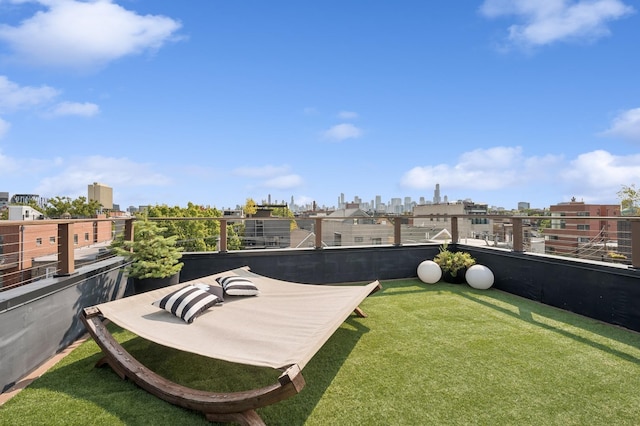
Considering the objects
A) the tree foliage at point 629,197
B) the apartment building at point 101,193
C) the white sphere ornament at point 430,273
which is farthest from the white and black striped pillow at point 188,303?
the apartment building at point 101,193

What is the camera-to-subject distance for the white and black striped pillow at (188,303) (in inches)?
112

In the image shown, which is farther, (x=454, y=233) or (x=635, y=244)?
(x=454, y=233)

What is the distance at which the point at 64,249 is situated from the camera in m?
3.25

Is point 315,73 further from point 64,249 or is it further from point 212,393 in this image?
point 212,393

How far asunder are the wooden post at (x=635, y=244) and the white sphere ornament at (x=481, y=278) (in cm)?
190

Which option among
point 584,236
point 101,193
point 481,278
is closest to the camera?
point 584,236

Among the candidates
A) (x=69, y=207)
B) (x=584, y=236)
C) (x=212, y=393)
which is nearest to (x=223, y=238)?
(x=212, y=393)

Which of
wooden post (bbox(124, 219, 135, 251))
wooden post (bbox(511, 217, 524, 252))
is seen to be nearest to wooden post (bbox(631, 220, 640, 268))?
wooden post (bbox(511, 217, 524, 252))

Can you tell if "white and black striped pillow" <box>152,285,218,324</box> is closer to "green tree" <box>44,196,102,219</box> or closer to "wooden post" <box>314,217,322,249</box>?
"wooden post" <box>314,217,322,249</box>

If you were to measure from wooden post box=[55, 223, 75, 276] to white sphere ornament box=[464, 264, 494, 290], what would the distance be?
5.60 metres

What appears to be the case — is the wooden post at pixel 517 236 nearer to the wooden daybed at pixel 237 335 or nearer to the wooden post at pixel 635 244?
the wooden post at pixel 635 244

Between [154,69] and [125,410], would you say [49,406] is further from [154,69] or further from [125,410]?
[154,69]

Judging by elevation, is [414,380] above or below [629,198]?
below

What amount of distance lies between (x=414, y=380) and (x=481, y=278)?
3.50m
